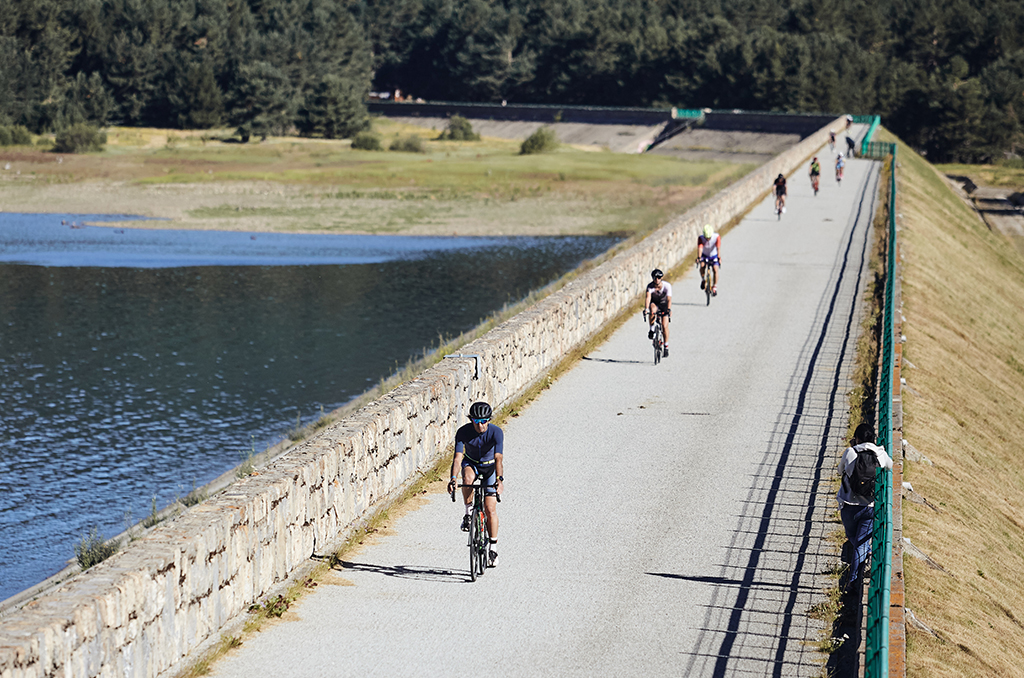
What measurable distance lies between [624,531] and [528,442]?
3.96 m

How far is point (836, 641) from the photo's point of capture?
10922 mm

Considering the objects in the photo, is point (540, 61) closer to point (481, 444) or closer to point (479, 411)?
point (481, 444)

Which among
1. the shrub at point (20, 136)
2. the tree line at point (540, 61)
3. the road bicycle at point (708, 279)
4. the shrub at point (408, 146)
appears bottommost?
the road bicycle at point (708, 279)

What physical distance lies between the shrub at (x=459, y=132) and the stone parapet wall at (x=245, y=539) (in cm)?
10487

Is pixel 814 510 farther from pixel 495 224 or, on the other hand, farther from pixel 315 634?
pixel 495 224

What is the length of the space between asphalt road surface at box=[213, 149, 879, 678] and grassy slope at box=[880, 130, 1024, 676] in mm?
1322

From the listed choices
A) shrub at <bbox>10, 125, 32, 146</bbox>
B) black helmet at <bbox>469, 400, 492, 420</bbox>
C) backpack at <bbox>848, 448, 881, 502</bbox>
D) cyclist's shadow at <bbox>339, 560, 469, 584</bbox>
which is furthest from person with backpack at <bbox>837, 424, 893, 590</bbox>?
shrub at <bbox>10, 125, 32, 146</bbox>

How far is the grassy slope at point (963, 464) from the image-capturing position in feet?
42.1

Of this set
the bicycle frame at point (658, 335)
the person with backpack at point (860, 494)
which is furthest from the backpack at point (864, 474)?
the bicycle frame at point (658, 335)

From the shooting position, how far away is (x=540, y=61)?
15288 cm

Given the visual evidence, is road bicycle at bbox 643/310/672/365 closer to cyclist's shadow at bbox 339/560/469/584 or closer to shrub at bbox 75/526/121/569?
shrub at bbox 75/526/121/569

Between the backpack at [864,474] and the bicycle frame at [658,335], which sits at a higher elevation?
the backpack at [864,474]

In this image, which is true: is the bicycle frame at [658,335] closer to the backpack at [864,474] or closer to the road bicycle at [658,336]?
the road bicycle at [658,336]

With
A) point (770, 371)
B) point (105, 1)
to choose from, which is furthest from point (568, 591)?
point (105, 1)
